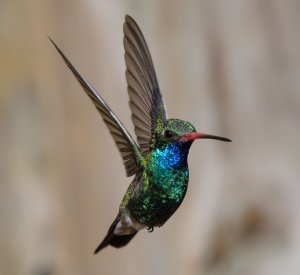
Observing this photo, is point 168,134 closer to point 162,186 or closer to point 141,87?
point 162,186

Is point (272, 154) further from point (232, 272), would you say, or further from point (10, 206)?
point (10, 206)

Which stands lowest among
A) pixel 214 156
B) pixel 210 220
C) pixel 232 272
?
pixel 232 272

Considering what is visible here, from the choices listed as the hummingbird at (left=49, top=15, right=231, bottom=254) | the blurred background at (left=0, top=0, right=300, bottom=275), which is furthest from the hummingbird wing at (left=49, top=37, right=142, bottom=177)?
the blurred background at (left=0, top=0, right=300, bottom=275)

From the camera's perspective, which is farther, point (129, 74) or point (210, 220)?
point (210, 220)

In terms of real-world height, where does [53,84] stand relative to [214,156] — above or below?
above

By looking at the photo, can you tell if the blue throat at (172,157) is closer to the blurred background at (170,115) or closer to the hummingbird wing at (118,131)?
the hummingbird wing at (118,131)

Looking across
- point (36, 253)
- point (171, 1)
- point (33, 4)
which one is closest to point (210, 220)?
point (36, 253)
